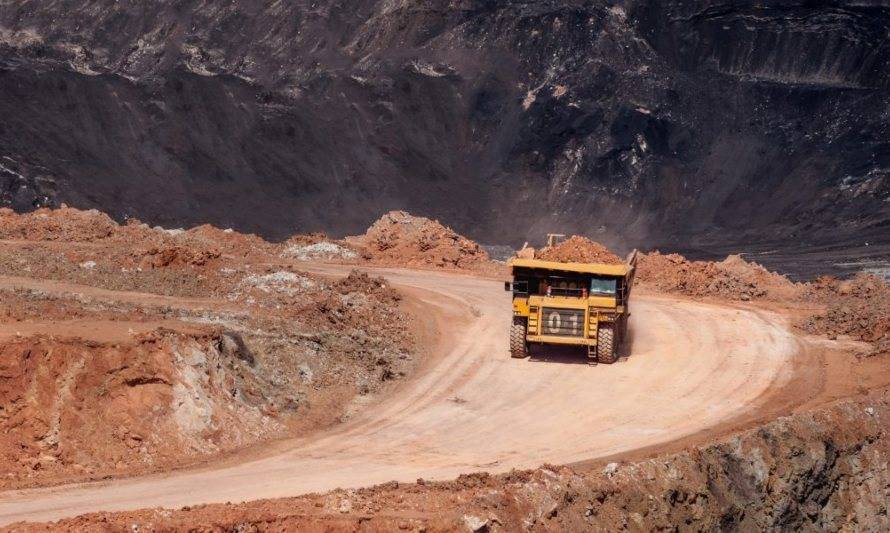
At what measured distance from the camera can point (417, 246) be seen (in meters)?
39.7

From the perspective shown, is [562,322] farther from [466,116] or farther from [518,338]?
[466,116]

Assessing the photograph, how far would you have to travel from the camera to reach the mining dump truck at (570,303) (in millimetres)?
25891

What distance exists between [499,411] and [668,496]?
5.26 meters

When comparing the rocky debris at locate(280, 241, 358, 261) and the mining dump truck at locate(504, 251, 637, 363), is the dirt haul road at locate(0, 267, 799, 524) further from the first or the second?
the rocky debris at locate(280, 241, 358, 261)

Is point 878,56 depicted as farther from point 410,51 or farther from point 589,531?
point 589,531

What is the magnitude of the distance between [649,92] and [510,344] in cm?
4470

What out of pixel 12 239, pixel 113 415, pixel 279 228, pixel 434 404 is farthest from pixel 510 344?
pixel 279 228

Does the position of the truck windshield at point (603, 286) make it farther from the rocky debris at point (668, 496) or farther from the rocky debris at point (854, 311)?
the rocky debris at point (854, 311)

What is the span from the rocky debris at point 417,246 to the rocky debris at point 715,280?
5448 millimetres

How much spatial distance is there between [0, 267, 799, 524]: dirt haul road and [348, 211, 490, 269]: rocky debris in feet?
20.1

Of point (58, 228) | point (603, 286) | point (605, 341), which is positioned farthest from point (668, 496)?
point (58, 228)

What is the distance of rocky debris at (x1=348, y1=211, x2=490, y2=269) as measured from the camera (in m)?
A: 38.8

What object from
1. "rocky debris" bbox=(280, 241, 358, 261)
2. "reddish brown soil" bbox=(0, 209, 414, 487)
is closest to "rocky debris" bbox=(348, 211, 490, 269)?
"rocky debris" bbox=(280, 241, 358, 261)

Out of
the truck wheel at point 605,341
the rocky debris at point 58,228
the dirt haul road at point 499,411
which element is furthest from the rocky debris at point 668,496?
the rocky debris at point 58,228
